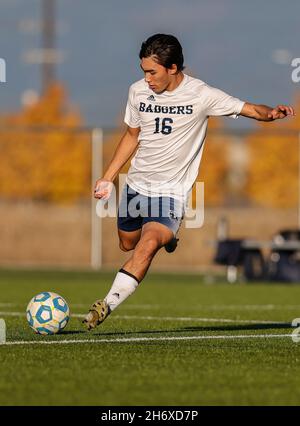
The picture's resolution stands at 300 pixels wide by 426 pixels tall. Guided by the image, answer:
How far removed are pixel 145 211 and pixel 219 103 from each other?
1.10 m

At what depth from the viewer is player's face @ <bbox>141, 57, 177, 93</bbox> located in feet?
30.0

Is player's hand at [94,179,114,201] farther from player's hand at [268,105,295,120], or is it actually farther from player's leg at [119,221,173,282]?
player's hand at [268,105,295,120]

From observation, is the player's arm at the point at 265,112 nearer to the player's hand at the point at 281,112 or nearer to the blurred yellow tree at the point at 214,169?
the player's hand at the point at 281,112

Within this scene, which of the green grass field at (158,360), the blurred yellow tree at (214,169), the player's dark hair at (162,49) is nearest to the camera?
the green grass field at (158,360)

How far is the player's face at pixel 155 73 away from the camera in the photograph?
915 centimetres

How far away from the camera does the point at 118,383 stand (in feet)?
20.7

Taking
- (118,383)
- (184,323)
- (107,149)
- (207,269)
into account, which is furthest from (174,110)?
(107,149)

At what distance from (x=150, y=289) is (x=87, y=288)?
1099 mm

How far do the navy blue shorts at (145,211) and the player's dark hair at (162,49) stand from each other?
112 centimetres

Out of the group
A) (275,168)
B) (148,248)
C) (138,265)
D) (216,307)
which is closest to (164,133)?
Answer: (148,248)

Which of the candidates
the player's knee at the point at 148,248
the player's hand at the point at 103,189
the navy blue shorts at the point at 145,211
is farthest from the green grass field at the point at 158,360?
the player's hand at the point at 103,189

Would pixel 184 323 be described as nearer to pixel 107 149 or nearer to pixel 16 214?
pixel 16 214

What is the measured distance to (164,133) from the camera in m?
9.37

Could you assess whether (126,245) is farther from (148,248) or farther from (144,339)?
(144,339)
